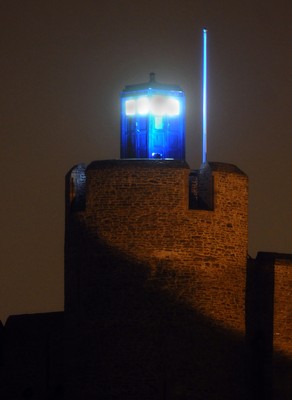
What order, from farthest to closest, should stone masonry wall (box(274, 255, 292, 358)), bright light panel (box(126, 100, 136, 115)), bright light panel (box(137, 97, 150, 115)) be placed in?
1. bright light panel (box(126, 100, 136, 115))
2. bright light panel (box(137, 97, 150, 115))
3. stone masonry wall (box(274, 255, 292, 358))

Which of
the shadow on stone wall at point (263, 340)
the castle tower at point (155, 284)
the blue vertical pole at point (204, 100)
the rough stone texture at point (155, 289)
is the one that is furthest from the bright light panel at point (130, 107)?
the shadow on stone wall at point (263, 340)

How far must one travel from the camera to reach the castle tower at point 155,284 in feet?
191

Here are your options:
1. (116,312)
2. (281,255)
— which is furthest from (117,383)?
(281,255)

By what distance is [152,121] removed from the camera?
60.6m

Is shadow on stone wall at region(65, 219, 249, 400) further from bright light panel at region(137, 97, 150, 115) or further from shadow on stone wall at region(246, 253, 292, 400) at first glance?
bright light panel at region(137, 97, 150, 115)

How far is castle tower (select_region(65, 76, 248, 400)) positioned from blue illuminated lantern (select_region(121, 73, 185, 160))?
1.61m

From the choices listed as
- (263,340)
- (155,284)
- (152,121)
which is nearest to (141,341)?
(155,284)

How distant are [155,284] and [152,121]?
4.89 metres

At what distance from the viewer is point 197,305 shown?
192 ft

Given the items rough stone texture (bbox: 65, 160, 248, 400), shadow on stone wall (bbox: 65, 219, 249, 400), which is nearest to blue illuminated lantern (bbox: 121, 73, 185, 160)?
rough stone texture (bbox: 65, 160, 248, 400)

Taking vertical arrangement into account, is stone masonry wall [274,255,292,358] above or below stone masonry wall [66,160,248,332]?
below

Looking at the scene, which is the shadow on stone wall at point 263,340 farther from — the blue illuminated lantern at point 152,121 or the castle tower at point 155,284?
the blue illuminated lantern at point 152,121

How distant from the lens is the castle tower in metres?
58.1

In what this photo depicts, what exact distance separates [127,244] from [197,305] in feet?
7.93
